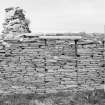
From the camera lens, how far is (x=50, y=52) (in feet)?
23.4

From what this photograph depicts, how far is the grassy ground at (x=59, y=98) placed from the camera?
20.9 ft

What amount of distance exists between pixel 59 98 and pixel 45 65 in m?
1.15

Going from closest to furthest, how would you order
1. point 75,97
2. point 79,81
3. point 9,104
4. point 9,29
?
1. point 9,104
2. point 75,97
3. point 79,81
4. point 9,29

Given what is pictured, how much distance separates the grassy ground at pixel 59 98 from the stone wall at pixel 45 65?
0.23m

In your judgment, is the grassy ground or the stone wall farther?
the stone wall

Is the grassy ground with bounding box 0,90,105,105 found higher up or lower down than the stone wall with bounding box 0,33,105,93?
lower down

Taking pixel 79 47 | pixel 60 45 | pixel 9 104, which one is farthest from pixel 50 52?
pixel 9 104

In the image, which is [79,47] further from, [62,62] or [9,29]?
[9,29]

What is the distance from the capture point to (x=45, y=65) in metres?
7.13

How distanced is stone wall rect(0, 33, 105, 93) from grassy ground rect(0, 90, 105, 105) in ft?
0.76

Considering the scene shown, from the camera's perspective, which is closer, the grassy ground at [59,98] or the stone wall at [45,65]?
the grassy ground at [59,98]

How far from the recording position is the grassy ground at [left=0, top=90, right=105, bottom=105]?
6383mm

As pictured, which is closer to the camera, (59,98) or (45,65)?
(59,98)

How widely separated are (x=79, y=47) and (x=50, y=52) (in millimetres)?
957
